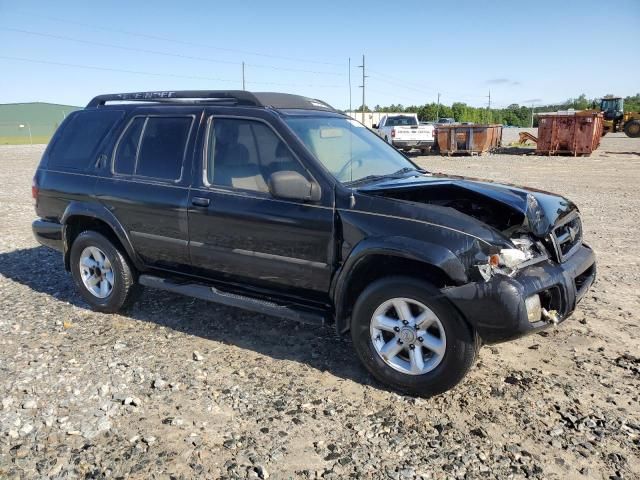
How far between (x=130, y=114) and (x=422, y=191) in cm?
284

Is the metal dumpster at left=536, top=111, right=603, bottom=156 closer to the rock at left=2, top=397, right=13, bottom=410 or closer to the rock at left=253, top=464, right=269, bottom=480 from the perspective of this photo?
the rock at left=253, top=464, right=269, bottom=480

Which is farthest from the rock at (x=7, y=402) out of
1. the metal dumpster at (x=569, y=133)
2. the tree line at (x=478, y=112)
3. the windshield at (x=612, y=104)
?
the tree line at (x=478, y=112)

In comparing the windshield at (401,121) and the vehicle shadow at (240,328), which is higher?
the windshield at (401,121)

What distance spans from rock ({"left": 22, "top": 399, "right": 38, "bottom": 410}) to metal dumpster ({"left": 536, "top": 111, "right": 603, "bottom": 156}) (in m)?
23.0

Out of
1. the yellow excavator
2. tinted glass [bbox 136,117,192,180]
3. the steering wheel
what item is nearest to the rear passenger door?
tinted glass [bbox 136,117,192,180]

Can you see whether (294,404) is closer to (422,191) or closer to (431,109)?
(422,191)

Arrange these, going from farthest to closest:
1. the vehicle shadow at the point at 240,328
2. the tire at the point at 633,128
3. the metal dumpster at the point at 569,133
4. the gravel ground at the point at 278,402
Result: the tire at the point at 633,128, the metal dumpster at the point at 569,133, the vehicle shadow at the point at 240,328, the gravel ground at the point at 278,402

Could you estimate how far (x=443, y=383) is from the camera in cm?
343

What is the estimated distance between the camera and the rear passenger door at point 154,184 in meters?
4.44

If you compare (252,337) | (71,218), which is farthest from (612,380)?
(71,218)

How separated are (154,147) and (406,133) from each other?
65.6 ft

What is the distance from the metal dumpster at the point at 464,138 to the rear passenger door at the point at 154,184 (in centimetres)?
2094

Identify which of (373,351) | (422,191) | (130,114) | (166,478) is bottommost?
(166,478)

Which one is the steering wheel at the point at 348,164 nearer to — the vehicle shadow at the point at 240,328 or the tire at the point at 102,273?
the vehicle shadow at the point at 240,328
